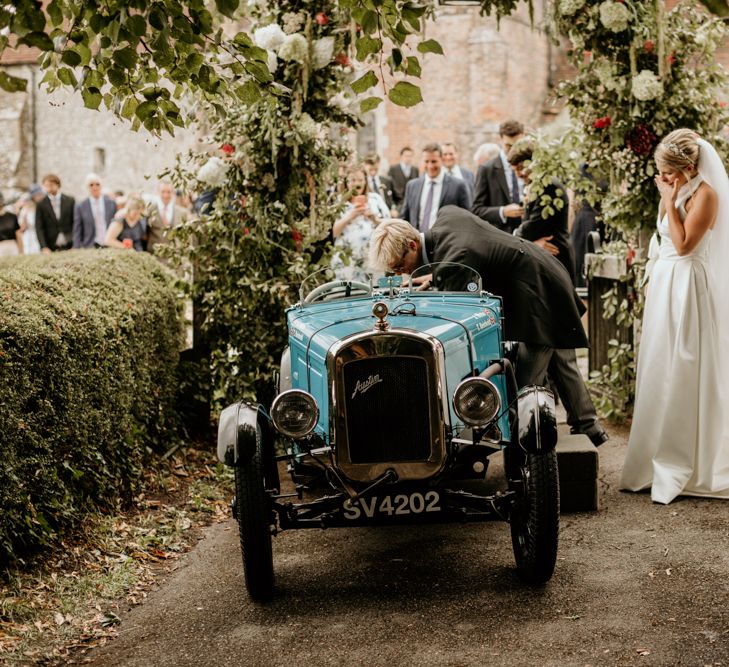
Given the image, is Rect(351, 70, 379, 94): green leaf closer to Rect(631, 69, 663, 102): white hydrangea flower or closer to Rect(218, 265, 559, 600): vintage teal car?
Rect(218, 265, 559, 600): vintage teal car

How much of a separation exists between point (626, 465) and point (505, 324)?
124 cm

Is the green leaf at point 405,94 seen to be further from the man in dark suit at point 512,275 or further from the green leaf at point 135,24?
the man in dark suit at point 512,275

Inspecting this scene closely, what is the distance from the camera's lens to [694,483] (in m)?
6.50

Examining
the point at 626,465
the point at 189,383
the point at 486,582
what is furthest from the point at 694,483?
the point at 189,383

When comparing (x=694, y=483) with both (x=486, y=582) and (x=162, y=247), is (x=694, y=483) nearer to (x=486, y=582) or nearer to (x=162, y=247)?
(x=486, y=582)

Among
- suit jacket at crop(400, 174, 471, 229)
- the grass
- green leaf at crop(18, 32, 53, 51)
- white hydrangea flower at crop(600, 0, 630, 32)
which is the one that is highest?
white hydrangea flower at crop(600, 0, 630, 32)

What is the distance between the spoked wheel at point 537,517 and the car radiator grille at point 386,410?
1.69ft

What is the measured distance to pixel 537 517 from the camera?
15.5 feet

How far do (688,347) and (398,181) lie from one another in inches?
439

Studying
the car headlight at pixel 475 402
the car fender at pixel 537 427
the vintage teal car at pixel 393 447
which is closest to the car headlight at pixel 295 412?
the vintage teal car at pixel 393 447

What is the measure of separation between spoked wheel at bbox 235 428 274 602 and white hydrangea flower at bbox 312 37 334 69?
3793 mm

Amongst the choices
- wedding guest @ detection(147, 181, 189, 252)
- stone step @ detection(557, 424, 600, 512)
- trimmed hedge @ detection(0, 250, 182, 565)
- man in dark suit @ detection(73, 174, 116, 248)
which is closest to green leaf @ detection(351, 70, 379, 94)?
trimmed hedge @ detection(0, 250, 182, 565)

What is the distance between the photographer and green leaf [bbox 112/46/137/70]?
13.4 ft

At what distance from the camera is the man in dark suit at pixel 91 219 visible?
17.2 m
